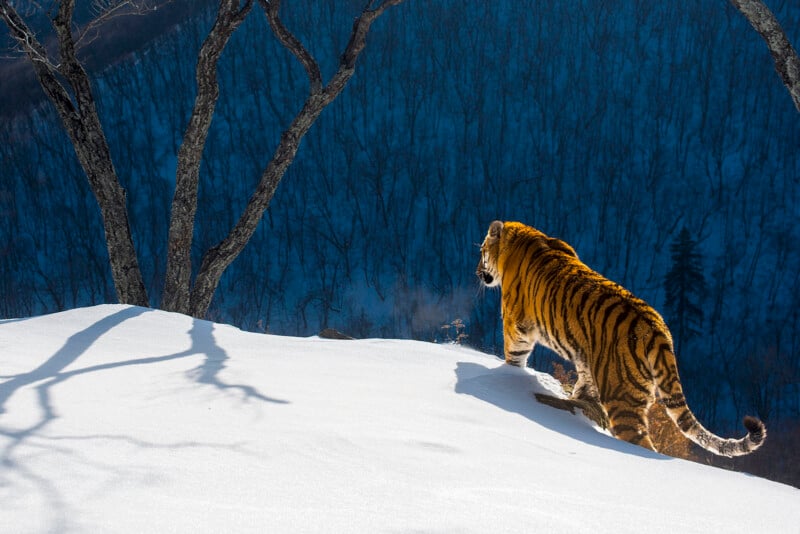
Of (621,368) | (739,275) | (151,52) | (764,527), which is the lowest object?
(764,527)

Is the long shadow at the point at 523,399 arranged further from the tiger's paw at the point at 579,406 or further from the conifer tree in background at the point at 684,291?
the conifer tree in background at the point at 684,291

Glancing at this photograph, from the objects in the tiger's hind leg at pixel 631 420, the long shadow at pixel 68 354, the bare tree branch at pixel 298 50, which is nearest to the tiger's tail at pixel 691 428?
the tiger's hind leg at pixel 631 420

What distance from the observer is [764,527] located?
1690 mm

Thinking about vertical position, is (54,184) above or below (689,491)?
above

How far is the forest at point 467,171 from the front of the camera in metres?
31.6

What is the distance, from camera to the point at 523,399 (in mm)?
3311

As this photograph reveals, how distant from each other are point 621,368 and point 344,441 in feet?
6.90

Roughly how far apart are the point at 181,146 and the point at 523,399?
4.42 m

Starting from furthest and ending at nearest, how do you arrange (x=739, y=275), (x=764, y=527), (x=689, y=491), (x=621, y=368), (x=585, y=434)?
(x=739, y=275) < (x=621, y=368) < (x=585, y=434) < (x=689, y=491) < (x=764, y=527)

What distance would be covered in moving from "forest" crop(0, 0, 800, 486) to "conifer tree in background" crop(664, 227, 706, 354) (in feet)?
0.43

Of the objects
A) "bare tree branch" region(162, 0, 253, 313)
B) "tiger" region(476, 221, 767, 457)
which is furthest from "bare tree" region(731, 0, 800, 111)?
"bare tree branch" region(162, 0, 253, 313)

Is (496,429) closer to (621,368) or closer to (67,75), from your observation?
(621,368)

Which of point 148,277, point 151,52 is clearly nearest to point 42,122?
point 151,52

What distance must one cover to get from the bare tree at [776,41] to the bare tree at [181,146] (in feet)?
12.4
